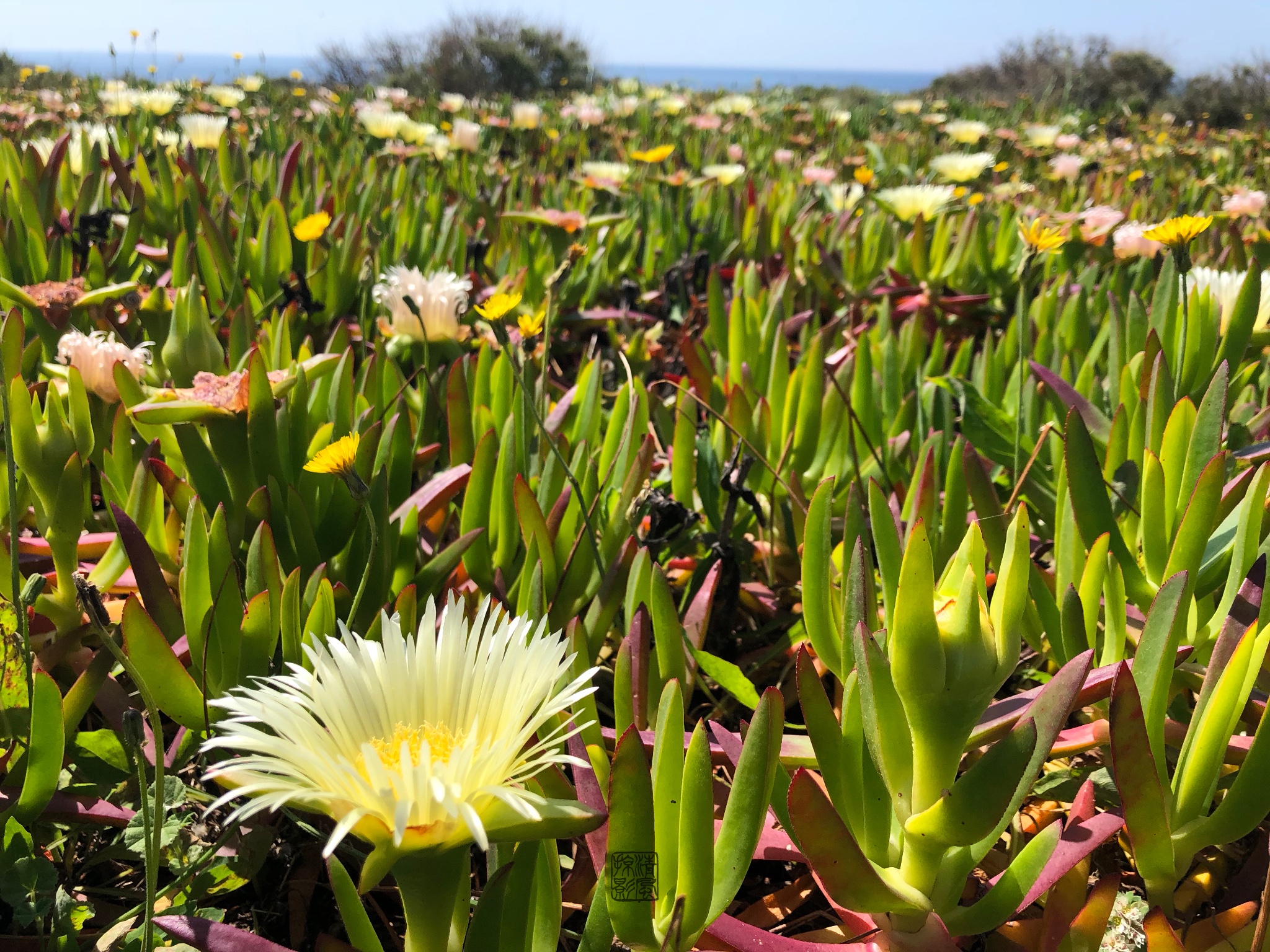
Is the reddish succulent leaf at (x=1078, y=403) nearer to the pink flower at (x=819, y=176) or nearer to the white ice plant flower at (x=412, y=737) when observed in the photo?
the white ice plant flower at (x=412, y=737)

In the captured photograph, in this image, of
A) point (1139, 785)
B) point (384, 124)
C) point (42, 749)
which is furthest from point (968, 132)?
point (42, 749)

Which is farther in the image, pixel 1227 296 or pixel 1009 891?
pixel 1227 296

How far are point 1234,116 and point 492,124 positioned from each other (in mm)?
7661

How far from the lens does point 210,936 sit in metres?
0.53

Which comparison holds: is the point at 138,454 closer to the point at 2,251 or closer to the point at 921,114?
the point at 2,251

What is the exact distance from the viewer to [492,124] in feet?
12.4

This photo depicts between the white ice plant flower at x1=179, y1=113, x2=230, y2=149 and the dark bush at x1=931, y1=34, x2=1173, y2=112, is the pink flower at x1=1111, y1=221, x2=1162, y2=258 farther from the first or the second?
the dark bush at x1=931, y1=34, x2=1173, y2=112

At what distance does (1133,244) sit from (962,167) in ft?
3.06

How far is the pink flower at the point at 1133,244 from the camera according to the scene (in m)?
1.93

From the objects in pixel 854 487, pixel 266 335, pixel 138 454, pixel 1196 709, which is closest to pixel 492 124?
pixel 266 335

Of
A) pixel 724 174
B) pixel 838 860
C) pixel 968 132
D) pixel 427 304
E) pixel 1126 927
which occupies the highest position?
pixel 968 132

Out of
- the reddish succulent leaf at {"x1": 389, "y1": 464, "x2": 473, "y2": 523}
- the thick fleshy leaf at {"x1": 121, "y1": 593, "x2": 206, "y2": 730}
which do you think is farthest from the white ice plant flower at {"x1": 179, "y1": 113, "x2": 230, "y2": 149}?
the thick fleshy leaf at {"x1": 121, "y1": 593, "x2": 206, "y2": 730}

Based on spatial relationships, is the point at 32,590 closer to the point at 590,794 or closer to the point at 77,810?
the point at 77,810

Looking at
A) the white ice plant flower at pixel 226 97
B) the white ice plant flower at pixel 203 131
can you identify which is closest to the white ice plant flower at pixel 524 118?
the white ice plant flower at pixel 226 97
